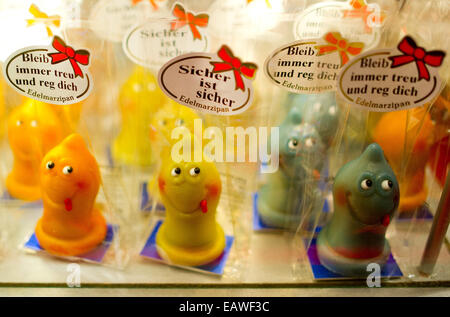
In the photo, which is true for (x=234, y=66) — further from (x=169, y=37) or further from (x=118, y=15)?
(x=118, y=15)

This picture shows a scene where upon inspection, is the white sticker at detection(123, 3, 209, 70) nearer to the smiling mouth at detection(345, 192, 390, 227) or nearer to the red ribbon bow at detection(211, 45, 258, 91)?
the red ribbon bow at detection(211, 45, 258, 91)

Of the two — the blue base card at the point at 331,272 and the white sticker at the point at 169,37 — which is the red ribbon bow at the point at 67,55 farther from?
the blue base card at the point at 331,272

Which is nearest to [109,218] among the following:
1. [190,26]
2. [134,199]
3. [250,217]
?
[134,199]

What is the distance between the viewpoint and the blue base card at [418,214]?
3.42ft

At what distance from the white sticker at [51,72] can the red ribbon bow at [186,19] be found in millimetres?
210

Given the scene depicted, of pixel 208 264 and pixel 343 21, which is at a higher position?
pixel 343 21

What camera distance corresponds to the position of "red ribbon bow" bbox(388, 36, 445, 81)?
2.64 ft

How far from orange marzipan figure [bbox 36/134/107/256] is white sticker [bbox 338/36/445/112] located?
Answer: 1.72 feet

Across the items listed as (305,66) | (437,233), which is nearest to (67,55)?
(305,66)

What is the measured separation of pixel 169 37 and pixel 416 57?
1.62ft

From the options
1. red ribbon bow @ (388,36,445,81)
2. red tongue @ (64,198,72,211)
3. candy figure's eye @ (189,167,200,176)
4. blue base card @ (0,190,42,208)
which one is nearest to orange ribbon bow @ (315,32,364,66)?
red ribbon bow @ (388,36,445,81)

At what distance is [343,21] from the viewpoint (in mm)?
919

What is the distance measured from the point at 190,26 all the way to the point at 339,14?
1.00 feet

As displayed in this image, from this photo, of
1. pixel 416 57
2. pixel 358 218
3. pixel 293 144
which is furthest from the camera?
pixel 293 144
